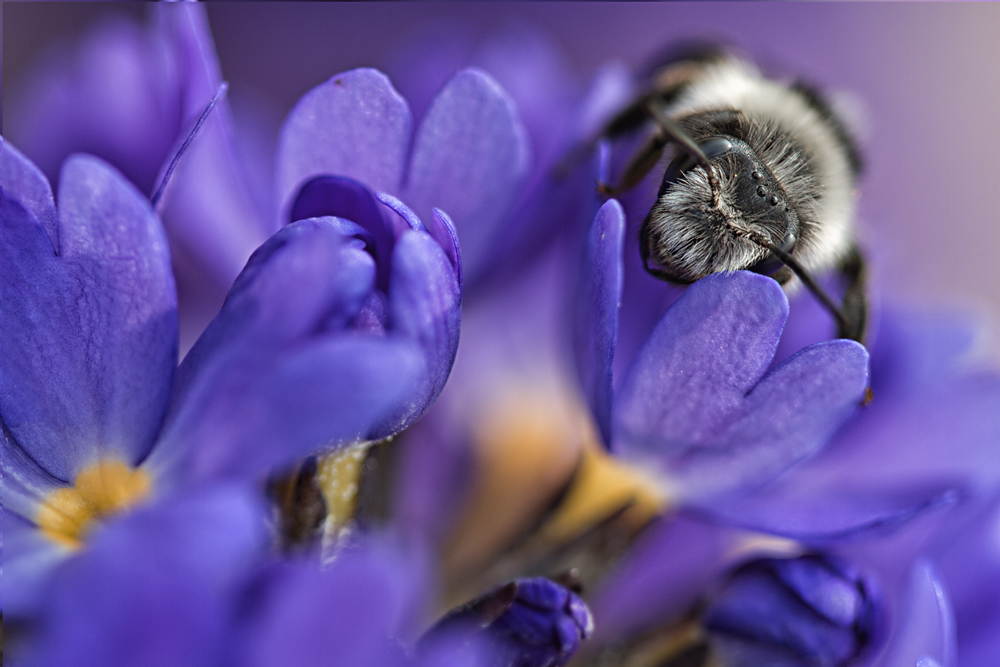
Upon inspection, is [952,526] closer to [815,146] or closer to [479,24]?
[815,146]

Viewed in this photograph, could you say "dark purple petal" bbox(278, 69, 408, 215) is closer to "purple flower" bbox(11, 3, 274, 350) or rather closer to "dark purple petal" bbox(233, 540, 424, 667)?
"purple flower" bbox(11, 3, 274, 350)

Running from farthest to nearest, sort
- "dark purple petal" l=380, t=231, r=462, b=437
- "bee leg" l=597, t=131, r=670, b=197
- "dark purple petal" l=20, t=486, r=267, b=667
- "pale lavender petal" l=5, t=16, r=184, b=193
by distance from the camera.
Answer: "pale lavender petal" l=5, t=16, r=184, b=193
"bee leg" l=597, t=131, r=670, b=197
"dark purple petal" l=380, t=231, r=462, b=437
"dark purple petal" l=20, t=486, r=267, b=667

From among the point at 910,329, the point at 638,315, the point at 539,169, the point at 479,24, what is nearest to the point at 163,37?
the point at 539,169

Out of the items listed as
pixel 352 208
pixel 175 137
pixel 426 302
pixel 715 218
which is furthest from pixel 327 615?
pixel 175 137

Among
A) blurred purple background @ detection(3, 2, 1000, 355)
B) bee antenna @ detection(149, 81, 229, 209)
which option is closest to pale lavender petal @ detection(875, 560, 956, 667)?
bee antenna @ detection(149, 81, 229, 209)

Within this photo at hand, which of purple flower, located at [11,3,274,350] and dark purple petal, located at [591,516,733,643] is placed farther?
dark purple petal, located at [591,516,733,643]

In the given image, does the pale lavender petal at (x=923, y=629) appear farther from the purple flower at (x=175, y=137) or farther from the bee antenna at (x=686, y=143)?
the purple flower at (x=175, y=137)

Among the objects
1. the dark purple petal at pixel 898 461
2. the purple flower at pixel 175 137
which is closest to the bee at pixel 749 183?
the dark purple petal at pixel 898 461
